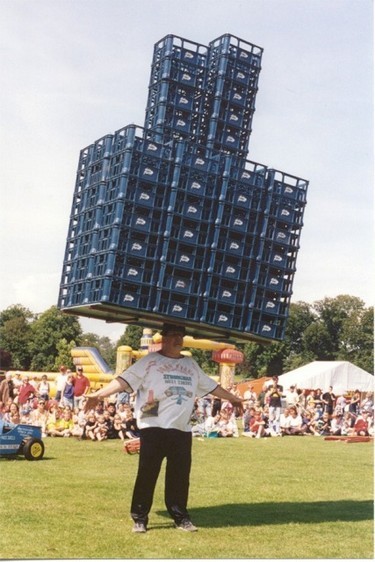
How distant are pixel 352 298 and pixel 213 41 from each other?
79435 millimetres

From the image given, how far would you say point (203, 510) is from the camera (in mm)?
8617

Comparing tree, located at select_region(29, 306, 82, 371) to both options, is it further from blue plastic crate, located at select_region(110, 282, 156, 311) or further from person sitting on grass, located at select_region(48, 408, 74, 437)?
blue plastic crate, located at select_region(110, 282, 156, 311)

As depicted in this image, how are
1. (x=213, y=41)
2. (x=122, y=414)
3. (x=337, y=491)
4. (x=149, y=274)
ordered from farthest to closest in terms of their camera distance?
(x=122, y=414) < (x=337, y=491) < (x=213, y=41) < (x=149, y=274)

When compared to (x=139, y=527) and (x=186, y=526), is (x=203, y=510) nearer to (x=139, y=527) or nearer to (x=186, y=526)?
(x=186, y=526)

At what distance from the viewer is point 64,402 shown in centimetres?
2036

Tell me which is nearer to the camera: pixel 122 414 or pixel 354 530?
pixel 354 530

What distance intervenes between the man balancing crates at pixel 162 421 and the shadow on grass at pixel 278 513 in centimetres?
59

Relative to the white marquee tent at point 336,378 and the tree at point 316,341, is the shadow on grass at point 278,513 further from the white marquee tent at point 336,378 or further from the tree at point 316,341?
the tree at point 316,341

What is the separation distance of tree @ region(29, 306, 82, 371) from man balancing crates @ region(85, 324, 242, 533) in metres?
55.8

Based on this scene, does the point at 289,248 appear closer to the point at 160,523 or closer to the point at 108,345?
the point at 160,523

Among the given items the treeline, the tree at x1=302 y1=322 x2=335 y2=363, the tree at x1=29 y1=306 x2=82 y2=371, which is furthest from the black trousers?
the tree at x1=302 y1=322 x2=335 y2=363

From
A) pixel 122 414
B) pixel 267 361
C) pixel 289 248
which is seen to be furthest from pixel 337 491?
pixel 267 361

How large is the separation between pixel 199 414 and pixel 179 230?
16193 mm

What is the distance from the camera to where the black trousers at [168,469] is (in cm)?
732
